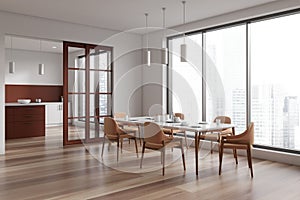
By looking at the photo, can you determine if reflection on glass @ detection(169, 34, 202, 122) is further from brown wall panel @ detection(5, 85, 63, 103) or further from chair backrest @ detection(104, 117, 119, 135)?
brown wall panel @ detection(5, 85, 63, 103)

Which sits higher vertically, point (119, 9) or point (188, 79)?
point (119, 9)

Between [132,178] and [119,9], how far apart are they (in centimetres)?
315

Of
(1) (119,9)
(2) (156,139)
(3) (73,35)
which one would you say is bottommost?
(2) (156,139)

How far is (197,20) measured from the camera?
6164 millimetres

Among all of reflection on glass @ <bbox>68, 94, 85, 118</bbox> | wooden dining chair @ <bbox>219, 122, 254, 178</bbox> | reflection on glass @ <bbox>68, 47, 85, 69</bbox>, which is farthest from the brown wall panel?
wooden dining chair @ <bbox>219, 122, 254, 178</bbox>

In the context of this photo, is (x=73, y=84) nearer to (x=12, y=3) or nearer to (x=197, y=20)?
(x=12, y=3)

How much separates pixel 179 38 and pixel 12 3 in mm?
3671

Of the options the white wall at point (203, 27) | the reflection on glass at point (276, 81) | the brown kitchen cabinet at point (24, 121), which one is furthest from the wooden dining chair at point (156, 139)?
the brown kitchen cabinet at point (24, 121)

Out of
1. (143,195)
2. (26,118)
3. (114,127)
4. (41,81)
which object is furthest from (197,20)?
(41,81)

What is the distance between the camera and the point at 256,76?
17.8 feet

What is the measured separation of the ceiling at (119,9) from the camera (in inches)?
195

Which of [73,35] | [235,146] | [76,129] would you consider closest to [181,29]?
[73,35]

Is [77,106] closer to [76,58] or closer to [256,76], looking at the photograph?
[76,58]

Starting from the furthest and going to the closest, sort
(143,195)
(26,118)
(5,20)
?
(26,118), (5,20), (143,195)
